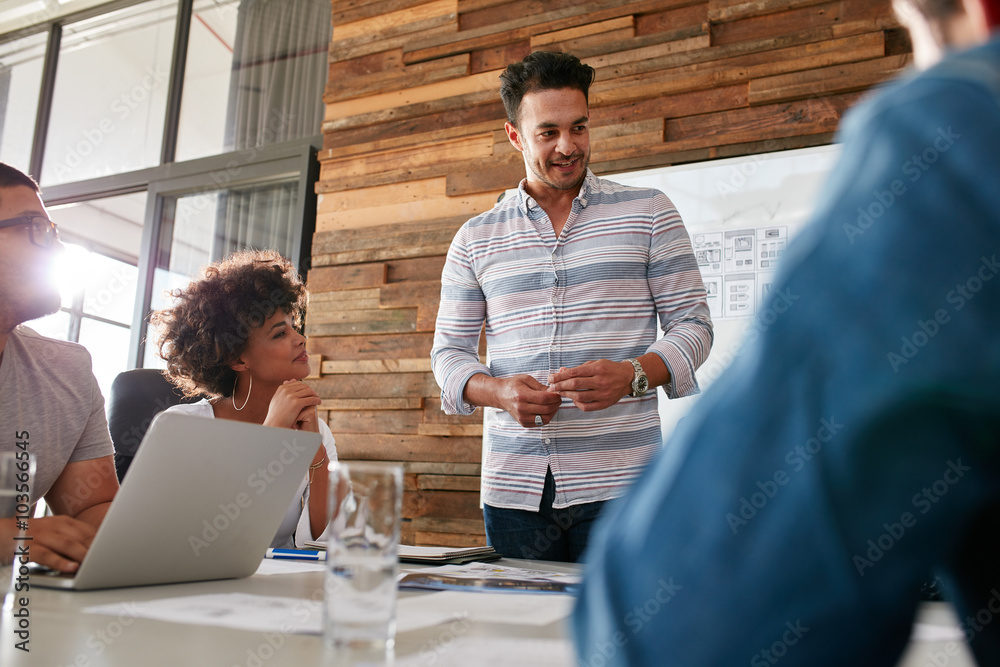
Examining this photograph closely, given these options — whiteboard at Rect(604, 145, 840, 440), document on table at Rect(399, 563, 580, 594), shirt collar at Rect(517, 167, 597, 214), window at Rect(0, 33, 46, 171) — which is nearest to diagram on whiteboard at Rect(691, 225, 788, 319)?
whiteboard at Rect(604, 145, 840, 440)

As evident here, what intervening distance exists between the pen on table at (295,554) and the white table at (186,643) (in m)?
0.47

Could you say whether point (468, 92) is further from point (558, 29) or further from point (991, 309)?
point (991, 309)

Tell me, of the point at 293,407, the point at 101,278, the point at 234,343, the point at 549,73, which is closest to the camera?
the point at 293,407

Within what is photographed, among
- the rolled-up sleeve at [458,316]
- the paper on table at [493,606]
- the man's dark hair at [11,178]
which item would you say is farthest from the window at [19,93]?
the paper on table at [493,606]

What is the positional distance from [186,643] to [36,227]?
1.14 metres

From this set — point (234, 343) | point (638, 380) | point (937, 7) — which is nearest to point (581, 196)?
point (638, 380)

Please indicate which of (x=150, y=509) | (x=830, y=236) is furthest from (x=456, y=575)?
(x=830, y=236)

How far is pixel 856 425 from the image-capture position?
267 mm

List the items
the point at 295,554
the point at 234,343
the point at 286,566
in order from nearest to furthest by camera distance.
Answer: the point at 286,566 → the point at 295,554 → the point at 234,343

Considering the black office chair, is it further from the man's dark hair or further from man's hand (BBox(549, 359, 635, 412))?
man's hand (BBox(549, 359, 635, 412))

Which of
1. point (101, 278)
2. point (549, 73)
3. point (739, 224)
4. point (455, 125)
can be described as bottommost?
point (739, 224)

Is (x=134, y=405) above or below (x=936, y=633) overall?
above

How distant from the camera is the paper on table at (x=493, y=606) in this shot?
0.77m

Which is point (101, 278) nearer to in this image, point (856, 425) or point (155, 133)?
point (155, 133)
